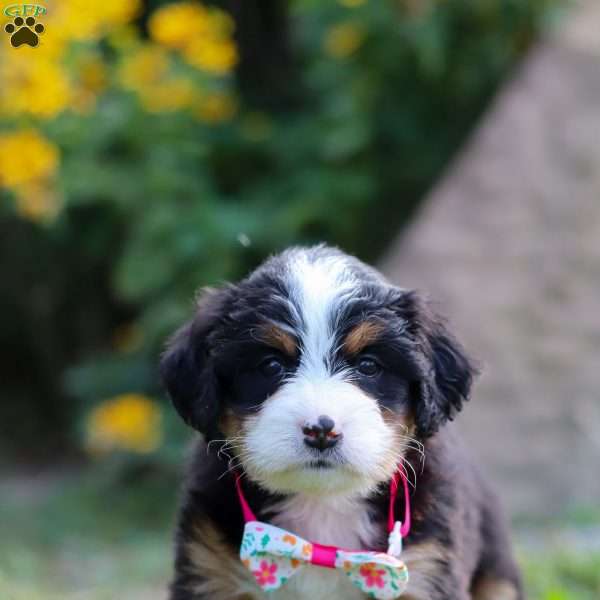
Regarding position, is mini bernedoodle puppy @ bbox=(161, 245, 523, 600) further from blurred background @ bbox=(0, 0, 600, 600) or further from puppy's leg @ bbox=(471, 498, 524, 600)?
blurred background @ bbox=(0, 0, 600, 600)

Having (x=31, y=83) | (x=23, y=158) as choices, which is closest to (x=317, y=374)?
(x=31, y=83)

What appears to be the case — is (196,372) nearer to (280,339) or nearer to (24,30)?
(280,339)

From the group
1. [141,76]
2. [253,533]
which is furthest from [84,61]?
[253,533]

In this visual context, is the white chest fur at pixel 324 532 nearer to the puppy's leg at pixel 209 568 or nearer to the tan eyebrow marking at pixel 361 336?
the puppy's leg at pixel 209 568

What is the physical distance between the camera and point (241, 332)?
4.11m

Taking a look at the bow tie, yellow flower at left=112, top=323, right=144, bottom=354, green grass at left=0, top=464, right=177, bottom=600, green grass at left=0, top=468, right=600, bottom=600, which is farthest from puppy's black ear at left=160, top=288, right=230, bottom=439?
yellow flower at left=112, top=323, right=144, bottom=354

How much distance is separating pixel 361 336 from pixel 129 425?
5.62 meters

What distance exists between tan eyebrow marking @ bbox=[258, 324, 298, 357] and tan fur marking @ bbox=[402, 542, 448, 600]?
0.88m

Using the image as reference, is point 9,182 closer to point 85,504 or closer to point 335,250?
point 85,504

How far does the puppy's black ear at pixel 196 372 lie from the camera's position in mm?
4102

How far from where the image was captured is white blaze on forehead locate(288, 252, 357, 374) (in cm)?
402

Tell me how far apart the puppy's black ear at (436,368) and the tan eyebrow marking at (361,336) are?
0.18 m

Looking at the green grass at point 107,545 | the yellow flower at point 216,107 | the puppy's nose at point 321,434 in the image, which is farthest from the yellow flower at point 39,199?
the puppy's nose at point 321,434

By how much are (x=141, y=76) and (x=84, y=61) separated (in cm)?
61
